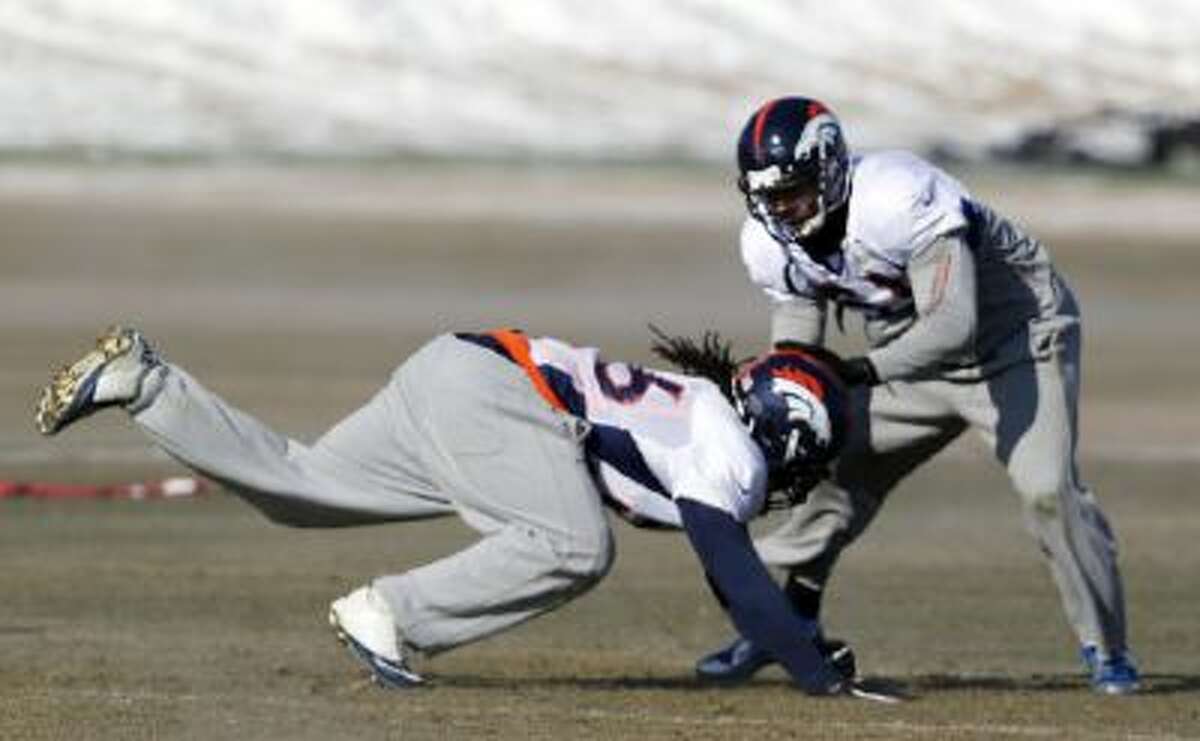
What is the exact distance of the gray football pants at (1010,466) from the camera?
12398 mm

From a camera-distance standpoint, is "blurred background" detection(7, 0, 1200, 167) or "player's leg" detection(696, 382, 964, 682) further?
"blurred background" detection(7, 0, 1200, 167)

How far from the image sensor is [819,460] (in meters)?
11.4

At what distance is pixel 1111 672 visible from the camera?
12453 mm

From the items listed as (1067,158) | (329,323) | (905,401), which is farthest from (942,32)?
(905,401)

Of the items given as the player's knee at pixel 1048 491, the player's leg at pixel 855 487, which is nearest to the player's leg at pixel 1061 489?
the player's knee at pixel 1048 491

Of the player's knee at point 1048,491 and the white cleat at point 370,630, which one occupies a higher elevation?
the player's knee at point 1048,491

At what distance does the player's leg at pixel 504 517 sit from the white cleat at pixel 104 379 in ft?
3.04

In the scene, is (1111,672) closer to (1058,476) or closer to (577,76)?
(1058,476)

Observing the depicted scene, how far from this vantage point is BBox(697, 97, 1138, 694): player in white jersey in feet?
39.5

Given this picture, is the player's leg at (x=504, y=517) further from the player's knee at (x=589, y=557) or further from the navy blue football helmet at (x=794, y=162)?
the navy blue football helmet at (x=794, y=162)

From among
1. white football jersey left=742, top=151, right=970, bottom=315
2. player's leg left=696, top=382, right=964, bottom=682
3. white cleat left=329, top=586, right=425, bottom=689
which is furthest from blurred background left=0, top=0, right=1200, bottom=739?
white football jersey left=742, top=151, right=970, bottom=315

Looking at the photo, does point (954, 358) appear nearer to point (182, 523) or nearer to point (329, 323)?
point (182, 523)

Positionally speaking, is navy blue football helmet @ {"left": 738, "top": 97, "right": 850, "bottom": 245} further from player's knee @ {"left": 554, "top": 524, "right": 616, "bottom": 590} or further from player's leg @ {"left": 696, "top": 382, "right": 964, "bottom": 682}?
player's knee @ {"left": 554, "top": 524, "right": 616, "bottom": 590}

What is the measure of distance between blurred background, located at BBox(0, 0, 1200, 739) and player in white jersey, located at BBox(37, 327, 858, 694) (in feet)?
1.06
